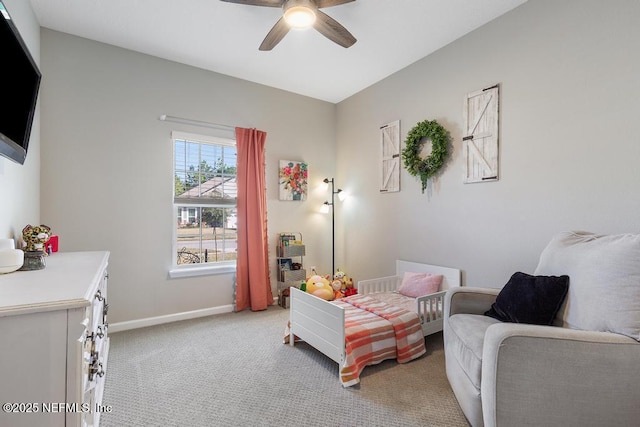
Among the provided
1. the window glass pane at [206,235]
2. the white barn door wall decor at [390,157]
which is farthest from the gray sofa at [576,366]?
the window glass pane at [206,235]

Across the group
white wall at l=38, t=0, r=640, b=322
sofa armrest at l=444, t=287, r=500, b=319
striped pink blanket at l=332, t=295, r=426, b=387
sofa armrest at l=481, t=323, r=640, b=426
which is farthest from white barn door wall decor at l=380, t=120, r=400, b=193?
sofa armrest at l=481, t=323, r=640, b=426

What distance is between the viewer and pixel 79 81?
2.87 metres

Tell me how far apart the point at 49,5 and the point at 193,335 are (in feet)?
10.0

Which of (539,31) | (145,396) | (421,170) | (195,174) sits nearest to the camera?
(145,396)

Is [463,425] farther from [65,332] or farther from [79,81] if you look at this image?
[79,81]

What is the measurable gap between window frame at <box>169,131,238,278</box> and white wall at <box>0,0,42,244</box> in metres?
1.11

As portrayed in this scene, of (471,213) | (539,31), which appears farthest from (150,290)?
(539,31)

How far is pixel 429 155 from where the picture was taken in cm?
312

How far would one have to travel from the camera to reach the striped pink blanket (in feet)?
7.04

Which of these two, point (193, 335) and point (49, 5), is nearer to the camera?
point (49, 5)

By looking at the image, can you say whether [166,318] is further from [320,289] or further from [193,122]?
[193,122]

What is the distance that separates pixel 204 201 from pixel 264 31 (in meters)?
1.92

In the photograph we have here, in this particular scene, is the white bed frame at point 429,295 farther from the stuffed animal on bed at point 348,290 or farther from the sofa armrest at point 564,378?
the sofa armrest at point 564,378

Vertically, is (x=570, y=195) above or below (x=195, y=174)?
below
